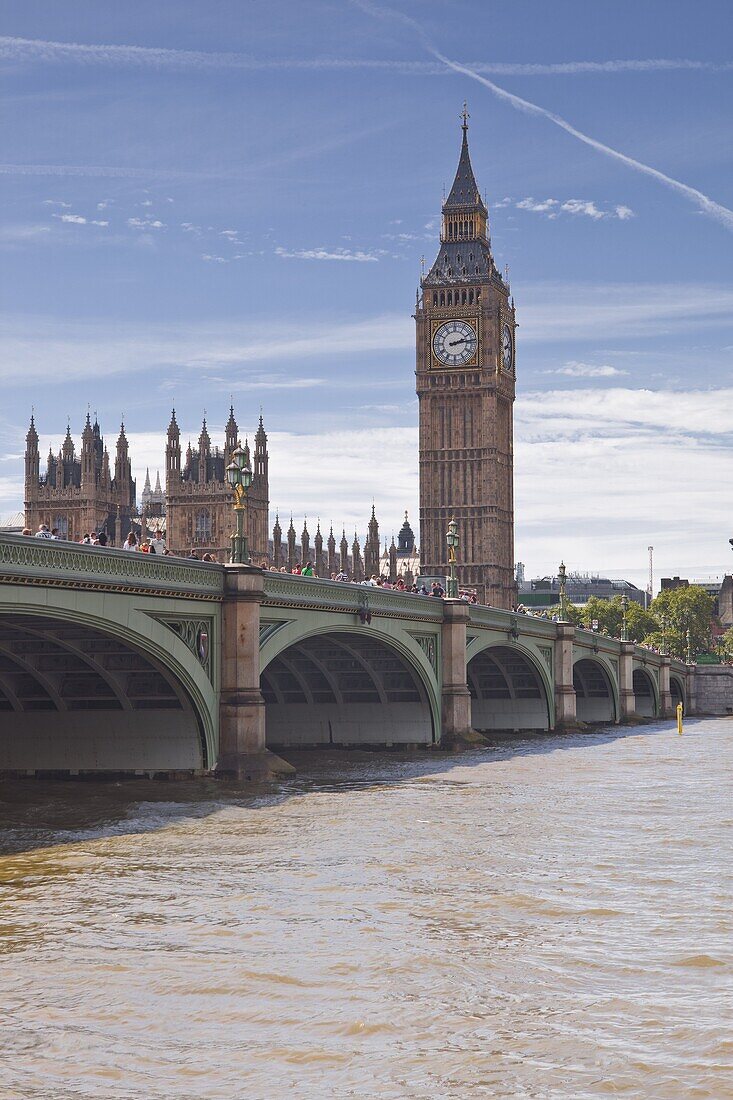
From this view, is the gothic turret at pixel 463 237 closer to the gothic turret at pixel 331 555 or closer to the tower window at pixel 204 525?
the gothic turret at pixel 331 555

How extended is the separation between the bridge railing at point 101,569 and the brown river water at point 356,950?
500 cm

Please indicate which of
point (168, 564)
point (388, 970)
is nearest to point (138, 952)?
point (388, 970)

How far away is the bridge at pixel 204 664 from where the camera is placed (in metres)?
30.7

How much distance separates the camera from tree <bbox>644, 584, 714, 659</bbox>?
179500 millimetres

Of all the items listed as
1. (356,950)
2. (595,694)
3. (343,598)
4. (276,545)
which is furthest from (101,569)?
(276,545)

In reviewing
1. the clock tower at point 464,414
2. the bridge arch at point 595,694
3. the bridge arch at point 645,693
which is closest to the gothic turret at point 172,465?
the clock tower at point 464,414

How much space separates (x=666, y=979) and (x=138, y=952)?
20.9 ft

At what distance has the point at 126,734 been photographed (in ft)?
122

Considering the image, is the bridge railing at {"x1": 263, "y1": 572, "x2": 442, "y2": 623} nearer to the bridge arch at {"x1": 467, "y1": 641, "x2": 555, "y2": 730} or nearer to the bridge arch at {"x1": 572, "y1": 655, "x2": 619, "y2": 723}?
the bridge arch at {"x1": 467, "y1": 641, "x2": 555, "y2": 730}

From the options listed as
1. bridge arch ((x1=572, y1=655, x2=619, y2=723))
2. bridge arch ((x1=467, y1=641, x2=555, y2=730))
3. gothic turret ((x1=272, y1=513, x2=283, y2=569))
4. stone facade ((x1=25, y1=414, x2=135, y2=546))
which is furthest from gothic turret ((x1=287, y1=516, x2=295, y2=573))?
bridge arch ((x1=467, y1=641, x2=555, y2=730))

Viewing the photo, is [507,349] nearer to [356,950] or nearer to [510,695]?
[510,695]

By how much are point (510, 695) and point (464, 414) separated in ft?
324

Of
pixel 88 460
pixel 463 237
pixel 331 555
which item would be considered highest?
pixel 463 237

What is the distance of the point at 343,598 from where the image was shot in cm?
4316
